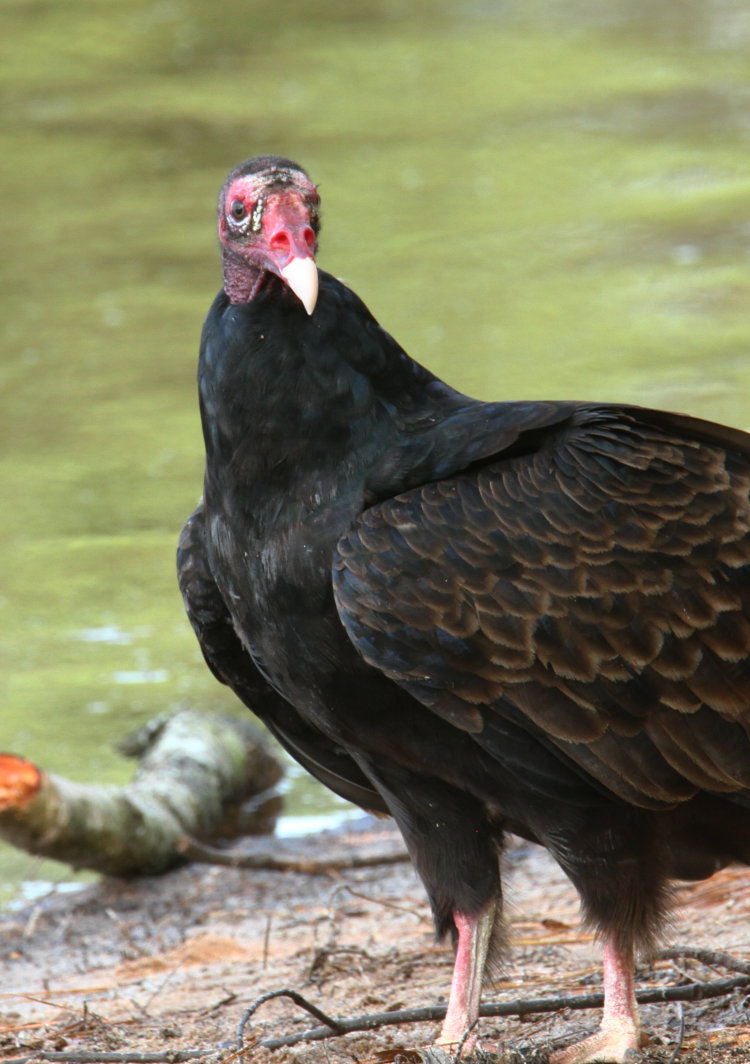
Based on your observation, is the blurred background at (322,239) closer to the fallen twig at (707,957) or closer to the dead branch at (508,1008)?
the dead branch at (508,1008)

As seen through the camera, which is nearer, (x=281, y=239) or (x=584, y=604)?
(x=584, y=604)

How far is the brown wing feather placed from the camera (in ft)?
10.6

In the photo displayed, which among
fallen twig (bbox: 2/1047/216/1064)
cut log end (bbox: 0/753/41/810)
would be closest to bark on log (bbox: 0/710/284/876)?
cut log end (bbox: 0/753/41/810)

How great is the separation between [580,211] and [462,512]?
10541 mm

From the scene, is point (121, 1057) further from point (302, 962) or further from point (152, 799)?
point (152, 799)

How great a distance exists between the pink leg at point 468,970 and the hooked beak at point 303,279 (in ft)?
4.43

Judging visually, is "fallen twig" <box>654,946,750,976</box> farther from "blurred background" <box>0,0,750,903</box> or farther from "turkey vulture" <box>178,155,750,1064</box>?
"blurred background" <box>0,0,750,903</box>

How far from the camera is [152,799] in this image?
5.84 m

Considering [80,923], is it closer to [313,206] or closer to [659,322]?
[313,206]

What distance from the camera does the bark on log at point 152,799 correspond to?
205 inches

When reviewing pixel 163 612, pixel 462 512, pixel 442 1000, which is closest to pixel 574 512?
pixel 462 512

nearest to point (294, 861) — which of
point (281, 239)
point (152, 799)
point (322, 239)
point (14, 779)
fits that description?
point (152, 799)

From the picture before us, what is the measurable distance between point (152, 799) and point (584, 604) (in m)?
2.93

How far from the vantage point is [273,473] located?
3.46m
